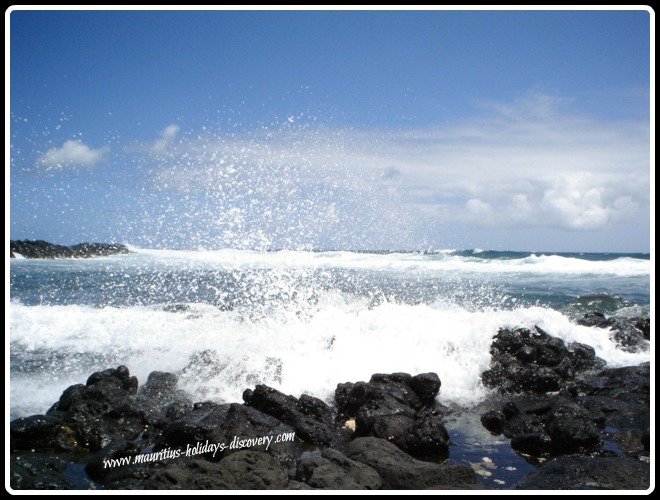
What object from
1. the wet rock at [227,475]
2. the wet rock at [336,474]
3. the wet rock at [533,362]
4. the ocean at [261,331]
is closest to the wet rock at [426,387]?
the ocean at [261,331]

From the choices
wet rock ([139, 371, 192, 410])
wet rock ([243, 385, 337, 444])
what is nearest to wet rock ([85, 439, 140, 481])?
wet rock ([243, 385, 337, 444])

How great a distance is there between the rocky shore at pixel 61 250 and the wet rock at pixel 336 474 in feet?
88.0

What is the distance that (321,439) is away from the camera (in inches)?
252

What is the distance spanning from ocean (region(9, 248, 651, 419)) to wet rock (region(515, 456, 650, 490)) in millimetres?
3284

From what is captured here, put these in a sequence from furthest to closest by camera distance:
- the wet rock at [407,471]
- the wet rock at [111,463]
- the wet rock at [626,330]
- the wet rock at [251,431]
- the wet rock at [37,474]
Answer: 1. the wet rock at [626,330]
2. the wet rock at [251,431]
3. the wet rock at [111,463]
4. the wet rock at [407,471]
5. the wet rock at [37,474]

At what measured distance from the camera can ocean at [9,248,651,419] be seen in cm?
911

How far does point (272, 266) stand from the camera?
1966 cm

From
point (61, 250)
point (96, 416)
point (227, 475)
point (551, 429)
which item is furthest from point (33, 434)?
point (61, 250)

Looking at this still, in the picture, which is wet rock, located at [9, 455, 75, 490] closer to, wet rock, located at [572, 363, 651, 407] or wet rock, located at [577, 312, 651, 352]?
wet rock, located at [572, 363, 651, 407]

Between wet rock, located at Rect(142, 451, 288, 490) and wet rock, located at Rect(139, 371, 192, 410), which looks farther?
wet rock, located at Rect(139, 371, 192, 410)

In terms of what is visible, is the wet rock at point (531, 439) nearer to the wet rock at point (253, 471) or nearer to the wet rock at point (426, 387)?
the wet rock at point (426, 387)

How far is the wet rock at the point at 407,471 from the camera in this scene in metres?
4.84

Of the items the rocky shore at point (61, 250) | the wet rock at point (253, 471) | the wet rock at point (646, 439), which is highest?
the rocky shore at point (61, 250)

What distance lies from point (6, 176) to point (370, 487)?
4.27 metres
